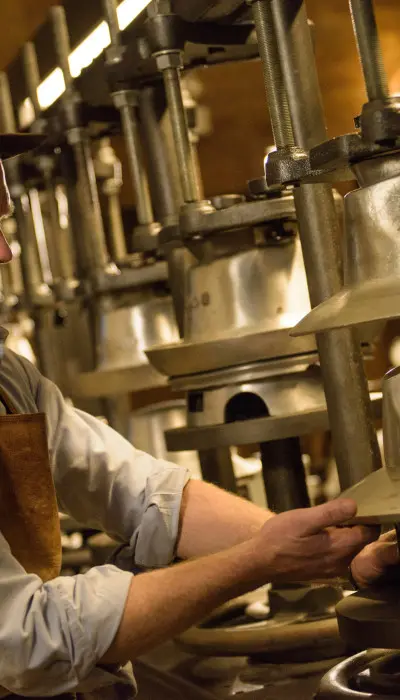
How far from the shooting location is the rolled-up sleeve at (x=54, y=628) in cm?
162

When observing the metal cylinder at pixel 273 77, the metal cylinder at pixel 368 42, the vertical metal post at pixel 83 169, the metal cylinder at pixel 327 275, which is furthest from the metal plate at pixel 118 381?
the metal cylinder at pixel 368 42

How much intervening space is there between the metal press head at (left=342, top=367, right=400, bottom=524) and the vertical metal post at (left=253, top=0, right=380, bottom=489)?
1.40 ft

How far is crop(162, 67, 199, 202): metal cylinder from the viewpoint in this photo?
2.31 meters

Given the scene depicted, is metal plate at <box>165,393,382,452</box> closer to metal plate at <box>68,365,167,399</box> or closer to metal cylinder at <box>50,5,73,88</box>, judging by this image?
metal plate at <box>68,365,167,399</box>

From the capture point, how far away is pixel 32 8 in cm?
454

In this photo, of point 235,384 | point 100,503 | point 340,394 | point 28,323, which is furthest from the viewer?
point 28,323

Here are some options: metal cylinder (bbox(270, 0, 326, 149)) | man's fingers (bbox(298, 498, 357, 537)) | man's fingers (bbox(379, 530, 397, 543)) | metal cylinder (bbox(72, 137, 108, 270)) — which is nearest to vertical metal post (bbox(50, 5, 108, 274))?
metal cylinder (bbox(72, 137, 108, 270))

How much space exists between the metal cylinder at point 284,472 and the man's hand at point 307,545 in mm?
780

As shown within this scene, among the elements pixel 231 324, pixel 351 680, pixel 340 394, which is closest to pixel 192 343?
pixel 231 324

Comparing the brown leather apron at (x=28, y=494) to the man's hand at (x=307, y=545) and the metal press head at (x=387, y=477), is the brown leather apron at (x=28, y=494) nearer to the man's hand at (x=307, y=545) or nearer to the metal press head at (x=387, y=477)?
the man's hand at (x=307, y=545)

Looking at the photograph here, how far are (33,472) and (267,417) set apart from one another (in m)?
0.57

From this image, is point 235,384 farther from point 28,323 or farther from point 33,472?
point 28,323

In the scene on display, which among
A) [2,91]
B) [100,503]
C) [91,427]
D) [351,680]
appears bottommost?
[351,680]

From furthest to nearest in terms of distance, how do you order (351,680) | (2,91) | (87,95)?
(2,91)
(87,95)
(351,680)
